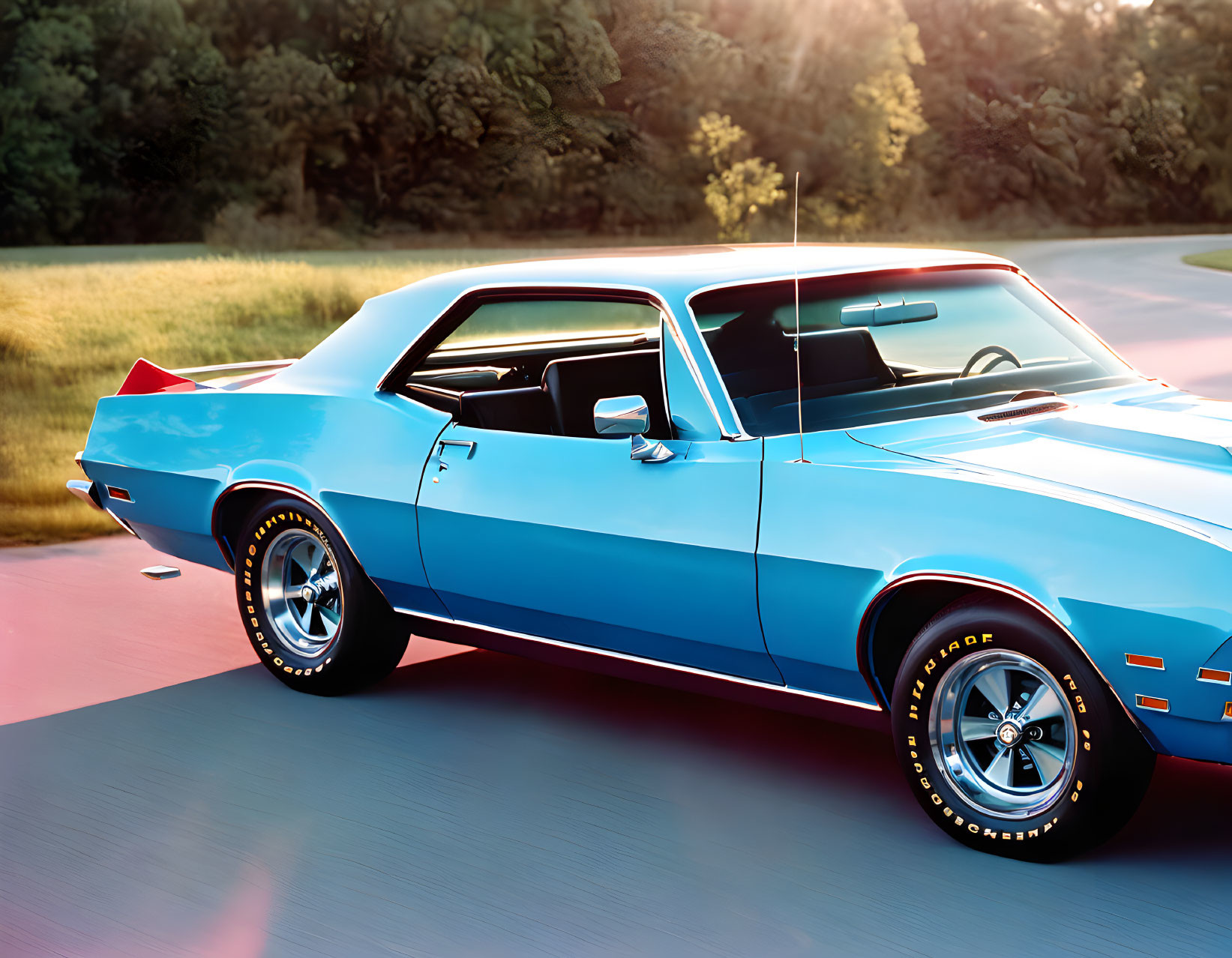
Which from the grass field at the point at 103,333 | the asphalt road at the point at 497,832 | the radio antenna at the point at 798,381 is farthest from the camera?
the grass field at the point at 103,333

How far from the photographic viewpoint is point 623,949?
11.9 feet

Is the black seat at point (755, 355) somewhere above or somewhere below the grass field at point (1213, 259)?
above

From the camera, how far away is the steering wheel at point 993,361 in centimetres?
513

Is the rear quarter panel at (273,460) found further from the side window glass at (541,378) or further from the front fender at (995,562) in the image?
the front fender at (995,562)

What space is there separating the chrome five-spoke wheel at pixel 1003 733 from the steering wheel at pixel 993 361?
4.35ft

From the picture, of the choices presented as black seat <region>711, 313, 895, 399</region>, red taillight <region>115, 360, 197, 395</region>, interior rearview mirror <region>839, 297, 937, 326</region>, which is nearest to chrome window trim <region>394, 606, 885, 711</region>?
black seat <region>711, 313, 895, 399</region>

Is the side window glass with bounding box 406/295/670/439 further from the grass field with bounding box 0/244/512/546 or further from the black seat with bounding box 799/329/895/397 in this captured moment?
the grass field with bounding box 0/244/512/546

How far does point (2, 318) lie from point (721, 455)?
1877 cm

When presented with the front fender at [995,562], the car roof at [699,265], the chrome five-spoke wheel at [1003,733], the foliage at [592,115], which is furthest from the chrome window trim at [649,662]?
the foliage at [592,115]

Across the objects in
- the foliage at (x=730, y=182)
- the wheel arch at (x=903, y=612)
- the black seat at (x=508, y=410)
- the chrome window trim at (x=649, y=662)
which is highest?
the black seat at (x=508, y=410)

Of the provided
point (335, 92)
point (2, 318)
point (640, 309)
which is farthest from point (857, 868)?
point (335, 92)

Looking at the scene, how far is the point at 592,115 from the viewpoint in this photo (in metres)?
82.6

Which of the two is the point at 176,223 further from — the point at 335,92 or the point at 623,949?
Result: the point at 623,949

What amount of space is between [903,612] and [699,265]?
1461 mm
